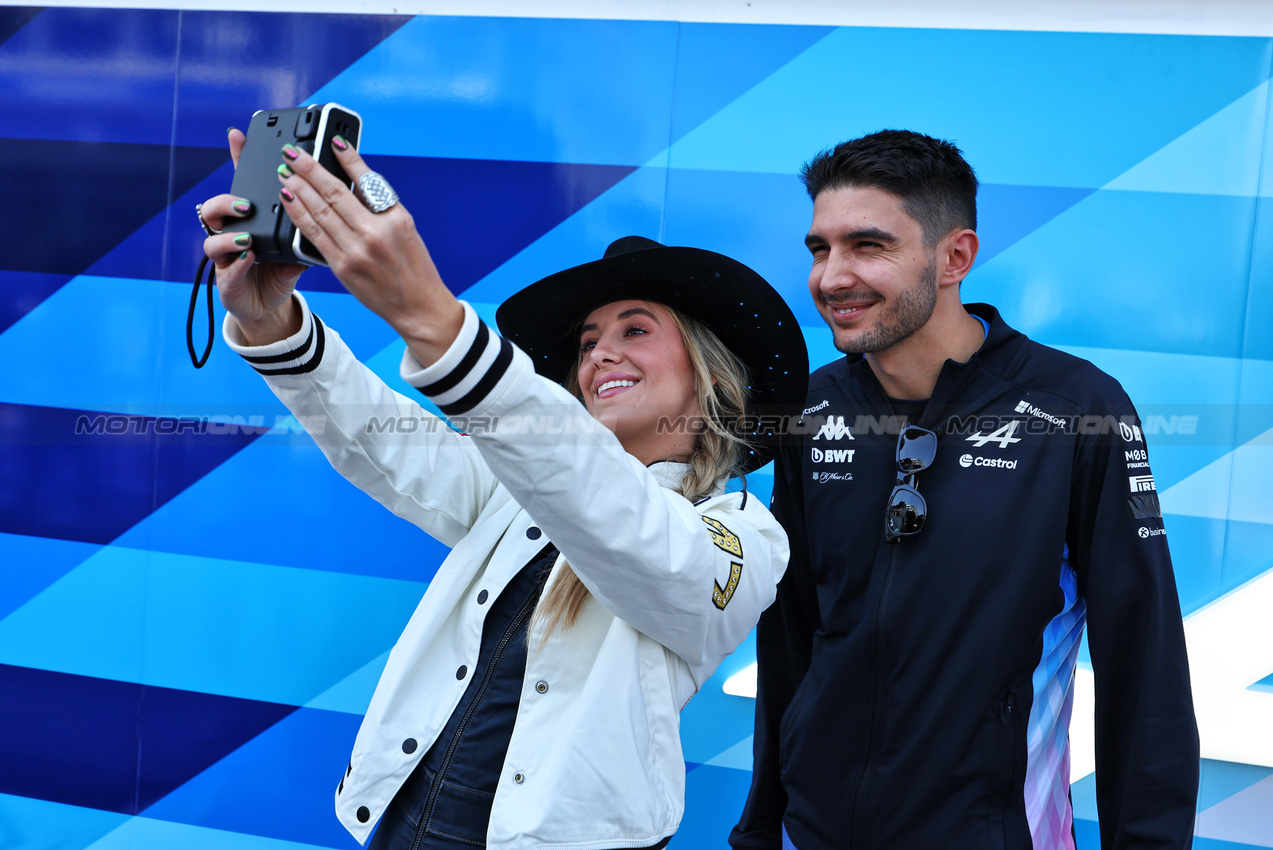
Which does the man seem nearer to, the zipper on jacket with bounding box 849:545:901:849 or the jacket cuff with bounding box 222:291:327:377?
the zipper on jacket with bounding box 849:545:901:849

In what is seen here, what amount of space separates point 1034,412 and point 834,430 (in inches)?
12.9

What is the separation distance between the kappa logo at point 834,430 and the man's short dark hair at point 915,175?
Result: 34 cm

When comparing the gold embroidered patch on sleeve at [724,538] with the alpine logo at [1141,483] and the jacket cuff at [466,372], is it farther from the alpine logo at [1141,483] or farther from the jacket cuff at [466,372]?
the alpine logo at [1141,483]

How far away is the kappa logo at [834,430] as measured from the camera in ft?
4.76

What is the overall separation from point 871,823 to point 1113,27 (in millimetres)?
1721

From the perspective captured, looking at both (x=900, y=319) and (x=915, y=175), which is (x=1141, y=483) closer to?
(x=900, y=319)

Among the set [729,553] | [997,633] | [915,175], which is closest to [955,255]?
[915,175]

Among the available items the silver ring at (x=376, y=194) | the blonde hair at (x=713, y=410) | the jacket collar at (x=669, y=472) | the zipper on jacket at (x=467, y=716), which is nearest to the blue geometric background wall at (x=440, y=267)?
the blonde hair at (x=713, y=410)

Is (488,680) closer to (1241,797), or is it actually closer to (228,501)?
(228,501)

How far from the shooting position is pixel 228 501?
2078mm

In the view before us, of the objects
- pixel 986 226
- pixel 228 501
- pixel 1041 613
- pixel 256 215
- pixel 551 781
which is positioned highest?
pixel 986 226

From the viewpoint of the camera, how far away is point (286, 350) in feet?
3.61

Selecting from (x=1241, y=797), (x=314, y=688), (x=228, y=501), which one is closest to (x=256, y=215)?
(x=228, y=501)

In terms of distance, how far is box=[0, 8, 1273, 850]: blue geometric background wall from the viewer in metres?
1.76
